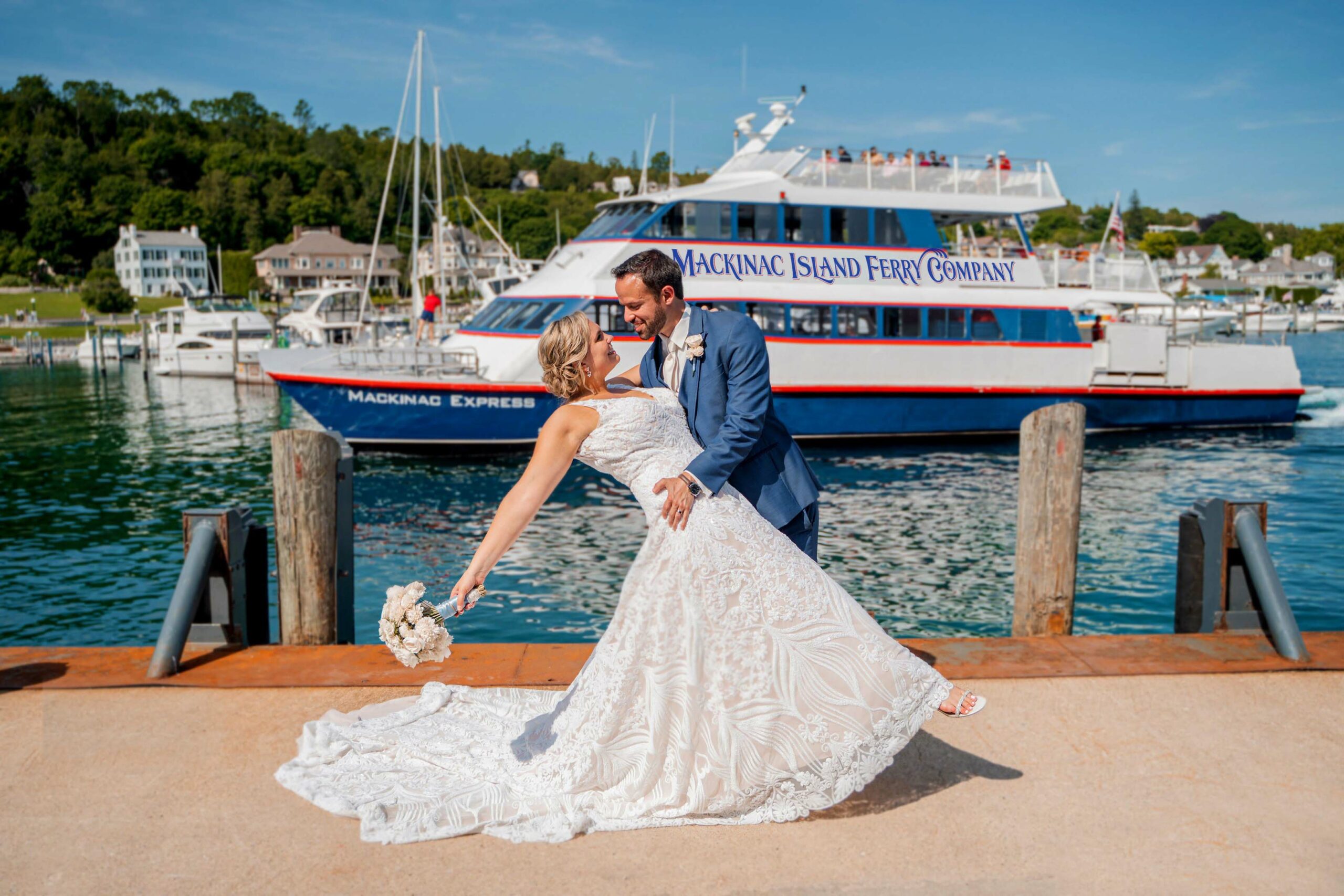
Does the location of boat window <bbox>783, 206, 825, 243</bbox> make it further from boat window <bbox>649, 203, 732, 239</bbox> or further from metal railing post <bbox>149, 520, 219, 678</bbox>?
metal railing post <bbox>149, 520, 219, 678</bbox>

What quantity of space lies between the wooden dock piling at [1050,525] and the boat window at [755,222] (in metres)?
13.4

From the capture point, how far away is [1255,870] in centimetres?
307

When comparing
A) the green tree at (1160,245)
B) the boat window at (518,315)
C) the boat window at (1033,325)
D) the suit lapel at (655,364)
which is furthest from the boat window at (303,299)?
the green tree at (1160,245)

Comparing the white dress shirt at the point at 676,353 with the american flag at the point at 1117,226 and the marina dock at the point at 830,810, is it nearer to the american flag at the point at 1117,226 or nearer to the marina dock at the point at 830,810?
the marina dock at the point at 830,810

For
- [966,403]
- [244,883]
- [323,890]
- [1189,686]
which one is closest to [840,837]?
[323,890]

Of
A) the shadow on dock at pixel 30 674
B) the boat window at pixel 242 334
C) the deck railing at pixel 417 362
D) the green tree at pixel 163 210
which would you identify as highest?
the green tree at pixel 163 210

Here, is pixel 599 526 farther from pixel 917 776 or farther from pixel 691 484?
pixel 691 484

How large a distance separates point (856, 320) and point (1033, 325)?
362cm

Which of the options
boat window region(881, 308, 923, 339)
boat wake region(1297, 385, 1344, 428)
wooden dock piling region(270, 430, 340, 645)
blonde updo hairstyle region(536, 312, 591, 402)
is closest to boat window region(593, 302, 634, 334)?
boat window region(881, 308, 923, 339)

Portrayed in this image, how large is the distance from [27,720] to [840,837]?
328 centimetres

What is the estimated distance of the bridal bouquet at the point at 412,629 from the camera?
11.1 ft

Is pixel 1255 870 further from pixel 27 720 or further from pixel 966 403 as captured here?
pixel 966 403

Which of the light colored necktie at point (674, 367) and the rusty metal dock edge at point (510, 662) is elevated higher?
the light colored necktie at point (674, 367)

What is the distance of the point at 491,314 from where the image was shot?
18969 mm
